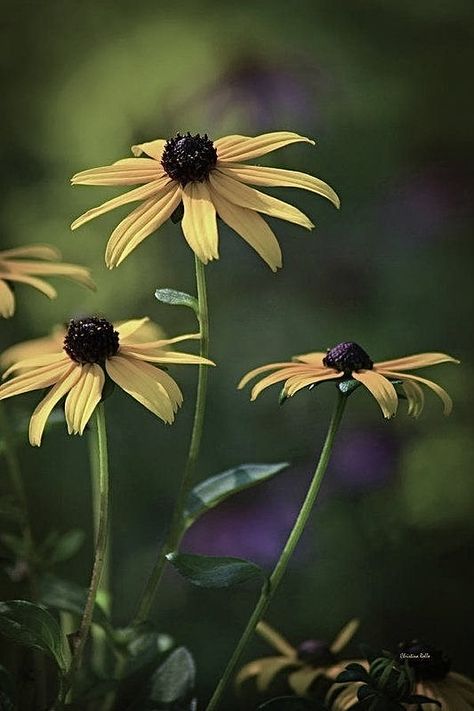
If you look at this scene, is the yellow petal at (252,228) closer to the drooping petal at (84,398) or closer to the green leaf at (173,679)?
the drooping petal at (84,398)

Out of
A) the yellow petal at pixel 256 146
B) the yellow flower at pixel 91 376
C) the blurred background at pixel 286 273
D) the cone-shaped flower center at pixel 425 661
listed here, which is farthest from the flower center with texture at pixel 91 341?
the blurred background at pixel 286 273

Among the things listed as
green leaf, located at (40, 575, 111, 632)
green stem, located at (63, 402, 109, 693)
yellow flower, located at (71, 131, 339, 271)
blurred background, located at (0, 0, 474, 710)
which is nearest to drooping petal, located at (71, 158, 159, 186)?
yellow flower, located at (71, 131, 339, 271)

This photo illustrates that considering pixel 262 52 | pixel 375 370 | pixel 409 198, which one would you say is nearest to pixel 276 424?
pixel 409 198

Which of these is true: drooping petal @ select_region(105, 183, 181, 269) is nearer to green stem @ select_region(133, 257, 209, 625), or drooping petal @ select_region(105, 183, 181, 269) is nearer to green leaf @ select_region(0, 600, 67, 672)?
green stem @ select_region(133, 257, 209, 625)

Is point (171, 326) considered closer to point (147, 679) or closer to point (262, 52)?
point (262, 52)

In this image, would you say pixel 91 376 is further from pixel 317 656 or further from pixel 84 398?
pixel 317 656

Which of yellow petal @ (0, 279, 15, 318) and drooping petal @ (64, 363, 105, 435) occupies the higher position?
yellow petal @ (0, 279, 15, 318)

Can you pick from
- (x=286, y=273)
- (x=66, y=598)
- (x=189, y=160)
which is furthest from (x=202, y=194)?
(x=286, y=273)
